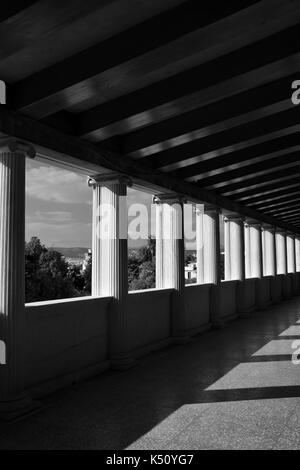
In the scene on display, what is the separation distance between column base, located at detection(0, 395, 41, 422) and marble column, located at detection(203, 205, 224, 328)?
8.21 m

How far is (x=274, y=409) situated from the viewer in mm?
5730

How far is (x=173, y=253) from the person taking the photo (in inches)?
437

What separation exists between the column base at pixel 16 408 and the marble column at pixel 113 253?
8.28 feet

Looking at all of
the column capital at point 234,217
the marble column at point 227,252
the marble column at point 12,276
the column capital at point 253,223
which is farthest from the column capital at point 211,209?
the marble column at point 12,276

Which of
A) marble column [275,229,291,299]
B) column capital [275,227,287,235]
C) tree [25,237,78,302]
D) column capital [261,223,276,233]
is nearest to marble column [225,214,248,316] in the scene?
column capital [261,223,276,233]

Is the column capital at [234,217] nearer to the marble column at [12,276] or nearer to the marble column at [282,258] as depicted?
the marble column at [282,258]

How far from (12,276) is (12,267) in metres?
0.13

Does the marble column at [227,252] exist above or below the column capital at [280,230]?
below

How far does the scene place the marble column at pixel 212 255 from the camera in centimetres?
1345

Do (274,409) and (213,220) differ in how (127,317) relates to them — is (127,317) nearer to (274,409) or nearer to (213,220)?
(274,409)

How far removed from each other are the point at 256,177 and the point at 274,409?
27.7 ft

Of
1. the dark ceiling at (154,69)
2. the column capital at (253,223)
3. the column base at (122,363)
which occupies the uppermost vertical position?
the dark ceiling at (154,69)

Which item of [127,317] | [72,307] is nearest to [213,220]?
[127,317]
